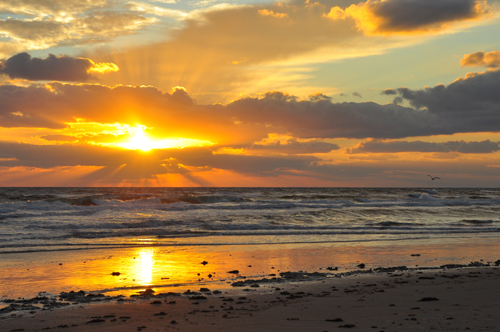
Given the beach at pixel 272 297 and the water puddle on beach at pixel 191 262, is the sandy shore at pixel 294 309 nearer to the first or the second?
the beach at pixel 272 297

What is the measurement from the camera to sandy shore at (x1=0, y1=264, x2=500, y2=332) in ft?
26.2

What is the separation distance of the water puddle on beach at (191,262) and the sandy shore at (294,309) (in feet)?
4.41

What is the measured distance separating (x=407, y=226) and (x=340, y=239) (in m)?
11.5

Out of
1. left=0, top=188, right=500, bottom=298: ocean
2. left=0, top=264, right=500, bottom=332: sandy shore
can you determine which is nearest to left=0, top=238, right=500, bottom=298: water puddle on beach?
left=0, top=188, right=500, bottom=298: ocean

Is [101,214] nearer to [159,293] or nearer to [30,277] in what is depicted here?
[30,277]

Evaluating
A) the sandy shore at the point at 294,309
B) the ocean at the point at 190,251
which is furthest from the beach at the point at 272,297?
the ocean at the point at 190,251

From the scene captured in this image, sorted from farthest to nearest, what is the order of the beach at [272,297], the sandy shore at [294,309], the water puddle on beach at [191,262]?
the water puddle on beach at [191,262], the beach at [272,297], the sandy shore at [294,309]

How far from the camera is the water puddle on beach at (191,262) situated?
1181 centimetres

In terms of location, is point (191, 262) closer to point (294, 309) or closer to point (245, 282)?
point (245, 282)

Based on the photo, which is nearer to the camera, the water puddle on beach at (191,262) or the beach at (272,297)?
the beach at (272,297)

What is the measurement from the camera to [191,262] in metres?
15.4

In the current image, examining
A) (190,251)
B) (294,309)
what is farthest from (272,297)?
(190,251)

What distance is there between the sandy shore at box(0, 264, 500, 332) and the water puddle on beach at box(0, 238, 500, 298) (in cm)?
134

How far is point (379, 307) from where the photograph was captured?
9.38 m
